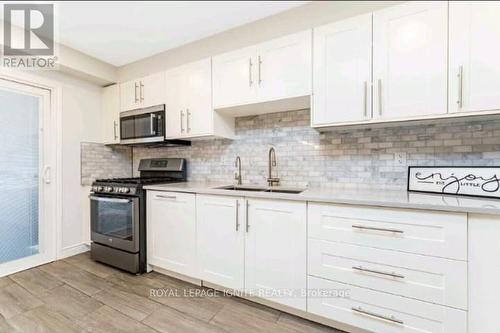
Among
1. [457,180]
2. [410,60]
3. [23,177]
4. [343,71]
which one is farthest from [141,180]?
[457,180]

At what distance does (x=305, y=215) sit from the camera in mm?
1533

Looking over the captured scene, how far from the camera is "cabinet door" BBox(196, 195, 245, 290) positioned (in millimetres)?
1767

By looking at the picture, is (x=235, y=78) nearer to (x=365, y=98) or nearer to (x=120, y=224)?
(x=365, y=98)

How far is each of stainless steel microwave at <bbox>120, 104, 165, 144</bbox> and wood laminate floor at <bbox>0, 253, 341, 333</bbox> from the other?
1364mm

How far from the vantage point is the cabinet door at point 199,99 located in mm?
2199

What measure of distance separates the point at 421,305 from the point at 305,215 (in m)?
0.75

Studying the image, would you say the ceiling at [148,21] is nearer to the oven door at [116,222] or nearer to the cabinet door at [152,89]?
the cabinet door at [152,89]

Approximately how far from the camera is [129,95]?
2.72m

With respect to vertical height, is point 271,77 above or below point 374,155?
above

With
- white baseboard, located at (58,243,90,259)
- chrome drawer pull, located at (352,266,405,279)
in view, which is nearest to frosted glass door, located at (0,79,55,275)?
white baseboard, located at (58,243,90,259)

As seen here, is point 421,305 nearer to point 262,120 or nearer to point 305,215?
point 305,215

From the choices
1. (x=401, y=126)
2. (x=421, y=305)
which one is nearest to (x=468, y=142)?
(x=401, y=126)

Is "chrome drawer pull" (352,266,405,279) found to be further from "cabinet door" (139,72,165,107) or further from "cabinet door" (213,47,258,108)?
"cabinet door" (139,72,165,107)

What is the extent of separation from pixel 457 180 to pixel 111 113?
11.2ft
